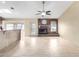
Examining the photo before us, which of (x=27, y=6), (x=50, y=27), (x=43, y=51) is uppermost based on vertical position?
(x=27, y=6)

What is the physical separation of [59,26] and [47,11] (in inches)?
71.3

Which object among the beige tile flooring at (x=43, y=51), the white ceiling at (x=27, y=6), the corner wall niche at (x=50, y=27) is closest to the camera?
the beige tile flooring at (x=43, y=51)

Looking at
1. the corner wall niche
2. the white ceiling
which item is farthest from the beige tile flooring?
the corner wall niche

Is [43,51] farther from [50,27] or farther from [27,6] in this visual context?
[50,27]

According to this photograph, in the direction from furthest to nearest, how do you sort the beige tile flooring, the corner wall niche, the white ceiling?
1. the corner wall niche
2. the white ceiling
3. the beige tile flooring

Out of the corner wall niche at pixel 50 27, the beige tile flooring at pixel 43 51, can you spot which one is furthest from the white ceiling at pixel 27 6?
the beige tile flooring at pixel 43 51

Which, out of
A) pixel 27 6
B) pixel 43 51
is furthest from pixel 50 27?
pixel 43 51

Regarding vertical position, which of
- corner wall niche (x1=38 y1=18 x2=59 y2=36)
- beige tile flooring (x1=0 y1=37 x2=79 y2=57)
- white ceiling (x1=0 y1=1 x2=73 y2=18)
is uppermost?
white ceiling (x1=0 y1=1 x2=73 y2=18)

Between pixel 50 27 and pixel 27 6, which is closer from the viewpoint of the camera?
pixel 27 6

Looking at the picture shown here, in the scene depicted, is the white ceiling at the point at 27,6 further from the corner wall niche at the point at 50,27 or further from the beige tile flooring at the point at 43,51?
the beige tile flooring at the point at 43,51

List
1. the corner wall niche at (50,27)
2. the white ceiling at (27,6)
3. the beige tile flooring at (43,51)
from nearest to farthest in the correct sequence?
the beige tile flooring at (43,51) → the white ceiling at (27,6) → the corner wall niche at (50,27)

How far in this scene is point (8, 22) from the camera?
3717 millimetres

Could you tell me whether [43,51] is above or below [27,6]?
below

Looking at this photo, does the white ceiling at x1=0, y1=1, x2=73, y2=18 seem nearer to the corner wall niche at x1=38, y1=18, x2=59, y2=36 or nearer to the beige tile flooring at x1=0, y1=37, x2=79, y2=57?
the corner wall niche at x1=38, y1=18, x2=59, y2=36
